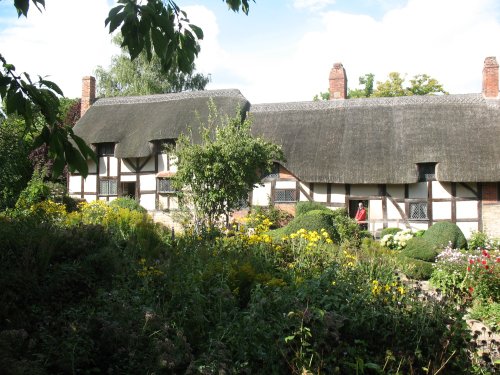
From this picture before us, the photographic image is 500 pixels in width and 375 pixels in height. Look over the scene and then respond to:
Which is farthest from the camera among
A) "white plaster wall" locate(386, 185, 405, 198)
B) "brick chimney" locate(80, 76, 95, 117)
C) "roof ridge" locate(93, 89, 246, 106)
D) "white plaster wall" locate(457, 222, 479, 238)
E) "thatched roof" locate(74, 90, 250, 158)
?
"brick chimney" locate(80, 76, 95, 117)

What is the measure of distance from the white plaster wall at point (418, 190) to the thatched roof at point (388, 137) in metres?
0.62

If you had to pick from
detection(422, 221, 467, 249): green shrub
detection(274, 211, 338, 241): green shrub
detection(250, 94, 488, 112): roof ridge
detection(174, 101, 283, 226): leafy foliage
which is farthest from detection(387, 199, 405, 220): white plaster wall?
detection(174, 101, 283, 226): leafy foliage

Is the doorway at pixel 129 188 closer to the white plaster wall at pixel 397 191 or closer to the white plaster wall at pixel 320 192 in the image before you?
the white plaster wall at pixel 320 192

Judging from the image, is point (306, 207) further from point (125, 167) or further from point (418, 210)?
point (125, 167)

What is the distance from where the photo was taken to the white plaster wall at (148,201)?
20266mm

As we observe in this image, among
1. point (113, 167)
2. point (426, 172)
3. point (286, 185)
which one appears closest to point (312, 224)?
point (286, 185)

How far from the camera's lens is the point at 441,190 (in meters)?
17.4

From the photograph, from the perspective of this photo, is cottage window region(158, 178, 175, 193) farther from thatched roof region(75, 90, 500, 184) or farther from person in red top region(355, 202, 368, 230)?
person in red top region(355, 202, 368, 230)

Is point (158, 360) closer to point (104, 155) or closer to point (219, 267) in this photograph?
point (219, 267)

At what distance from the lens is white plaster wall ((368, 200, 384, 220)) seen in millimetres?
17719

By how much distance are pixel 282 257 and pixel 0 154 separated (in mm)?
11530

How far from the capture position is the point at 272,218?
57.6 ft

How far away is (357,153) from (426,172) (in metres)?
2.45

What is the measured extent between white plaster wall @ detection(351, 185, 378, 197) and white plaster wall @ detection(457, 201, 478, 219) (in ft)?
9.25
